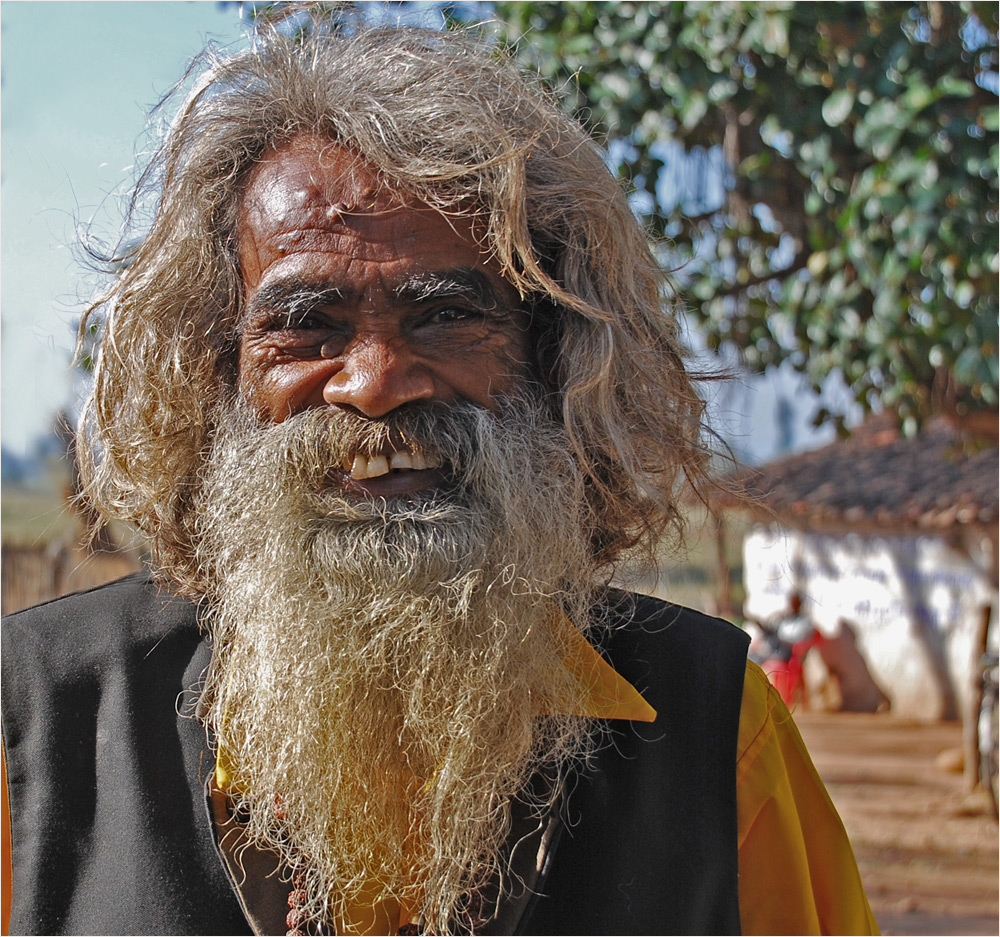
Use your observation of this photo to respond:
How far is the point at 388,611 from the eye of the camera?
5.47ft

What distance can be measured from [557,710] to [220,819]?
2.00 ft

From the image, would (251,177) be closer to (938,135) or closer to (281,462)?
(281,462)

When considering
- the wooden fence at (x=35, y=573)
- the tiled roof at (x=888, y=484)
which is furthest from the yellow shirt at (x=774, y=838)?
the tiled roof at (x=888, y=484)

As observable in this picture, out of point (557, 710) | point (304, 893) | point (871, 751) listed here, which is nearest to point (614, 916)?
point (557, 710)

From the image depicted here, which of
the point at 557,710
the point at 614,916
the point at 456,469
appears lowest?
the point at 614,916

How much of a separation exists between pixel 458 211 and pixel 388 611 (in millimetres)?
718

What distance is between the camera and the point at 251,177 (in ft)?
6.25

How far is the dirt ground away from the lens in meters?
7.36

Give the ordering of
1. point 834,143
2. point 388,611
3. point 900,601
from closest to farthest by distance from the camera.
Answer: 1. point 388,611
2. point 834,143
3. point 900,601

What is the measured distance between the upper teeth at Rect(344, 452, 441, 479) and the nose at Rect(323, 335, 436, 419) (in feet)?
0.25

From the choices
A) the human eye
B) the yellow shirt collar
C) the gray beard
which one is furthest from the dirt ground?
the human eye

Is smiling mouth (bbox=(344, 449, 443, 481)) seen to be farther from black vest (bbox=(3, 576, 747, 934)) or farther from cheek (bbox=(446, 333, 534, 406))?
black vest (bbox=(3, 576, 747, 934))

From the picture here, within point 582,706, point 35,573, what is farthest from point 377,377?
point 35,573

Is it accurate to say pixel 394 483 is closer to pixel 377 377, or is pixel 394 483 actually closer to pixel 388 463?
pixel 388 463
